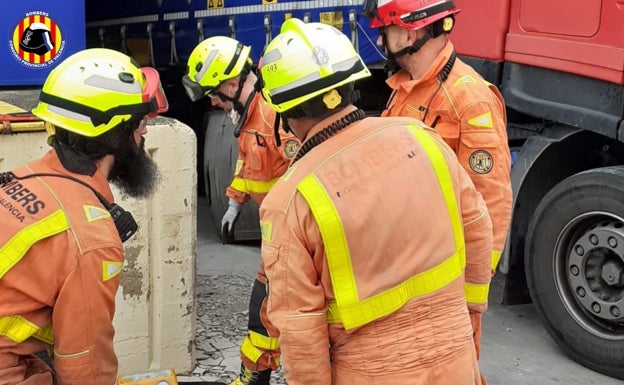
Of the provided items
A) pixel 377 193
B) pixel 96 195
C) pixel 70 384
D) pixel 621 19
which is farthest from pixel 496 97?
pixel 70 384

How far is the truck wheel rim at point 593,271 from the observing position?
178 inches

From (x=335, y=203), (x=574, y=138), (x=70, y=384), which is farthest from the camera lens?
(x=574, y=138)

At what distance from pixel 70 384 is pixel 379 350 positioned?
0.89 meters

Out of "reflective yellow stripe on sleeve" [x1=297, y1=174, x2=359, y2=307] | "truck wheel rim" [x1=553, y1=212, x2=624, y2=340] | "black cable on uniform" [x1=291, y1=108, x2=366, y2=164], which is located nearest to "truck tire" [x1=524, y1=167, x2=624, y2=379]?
"truck wheel rim" [x1=553, y1=212, x2=624, y2=340]

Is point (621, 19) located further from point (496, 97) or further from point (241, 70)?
point (241, 70)

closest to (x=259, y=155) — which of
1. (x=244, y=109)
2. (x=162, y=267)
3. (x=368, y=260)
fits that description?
(x=244, y=109)

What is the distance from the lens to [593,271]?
4668 millimetres

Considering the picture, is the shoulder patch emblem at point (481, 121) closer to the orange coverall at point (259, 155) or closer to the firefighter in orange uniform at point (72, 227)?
the orange coverall at point (259, 155)

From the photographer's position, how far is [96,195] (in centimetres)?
260

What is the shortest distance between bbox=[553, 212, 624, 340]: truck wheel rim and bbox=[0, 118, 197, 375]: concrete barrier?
76.8 inches

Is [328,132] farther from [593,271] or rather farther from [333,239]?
[593,271]

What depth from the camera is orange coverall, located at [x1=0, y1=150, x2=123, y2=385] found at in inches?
96.0

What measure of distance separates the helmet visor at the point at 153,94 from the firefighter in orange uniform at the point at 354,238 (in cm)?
45

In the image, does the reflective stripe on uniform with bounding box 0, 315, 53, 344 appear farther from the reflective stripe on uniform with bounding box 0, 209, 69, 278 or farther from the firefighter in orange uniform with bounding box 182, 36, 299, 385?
the firefighter in orange uniform with bounding box 182, 36, 299, 385
